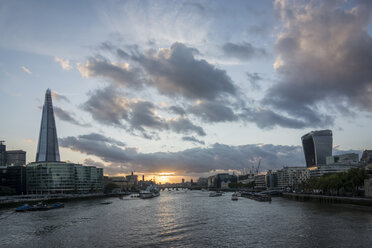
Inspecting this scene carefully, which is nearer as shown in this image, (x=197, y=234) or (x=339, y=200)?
(x=197, y=234)

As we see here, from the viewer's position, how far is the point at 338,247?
130ft

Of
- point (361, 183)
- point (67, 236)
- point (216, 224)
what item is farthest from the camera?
point (361, 183)

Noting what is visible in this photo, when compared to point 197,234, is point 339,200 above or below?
below

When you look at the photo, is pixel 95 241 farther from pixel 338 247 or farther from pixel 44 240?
pixel 338 247

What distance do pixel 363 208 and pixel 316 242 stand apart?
45943 millimetres

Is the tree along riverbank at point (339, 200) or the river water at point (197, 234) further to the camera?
the tree along riverbank at point (339, 200)

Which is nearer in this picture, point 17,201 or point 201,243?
point 201,243

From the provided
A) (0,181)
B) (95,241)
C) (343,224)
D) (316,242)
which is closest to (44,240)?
(95,241)

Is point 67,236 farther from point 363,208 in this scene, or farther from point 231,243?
point 363,208

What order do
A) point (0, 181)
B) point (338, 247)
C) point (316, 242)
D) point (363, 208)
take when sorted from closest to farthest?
point (338, 247) → point (316, 242) → point (363, 208) → point (0, 181)

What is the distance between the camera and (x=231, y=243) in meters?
43.5

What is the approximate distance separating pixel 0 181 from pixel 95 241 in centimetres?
18378

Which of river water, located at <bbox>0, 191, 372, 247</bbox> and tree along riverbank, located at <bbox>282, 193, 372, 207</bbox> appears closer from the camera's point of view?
river water, located at <bbox>0, 191, 372, 247</bbox>

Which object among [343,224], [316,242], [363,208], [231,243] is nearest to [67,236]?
[231,243]
